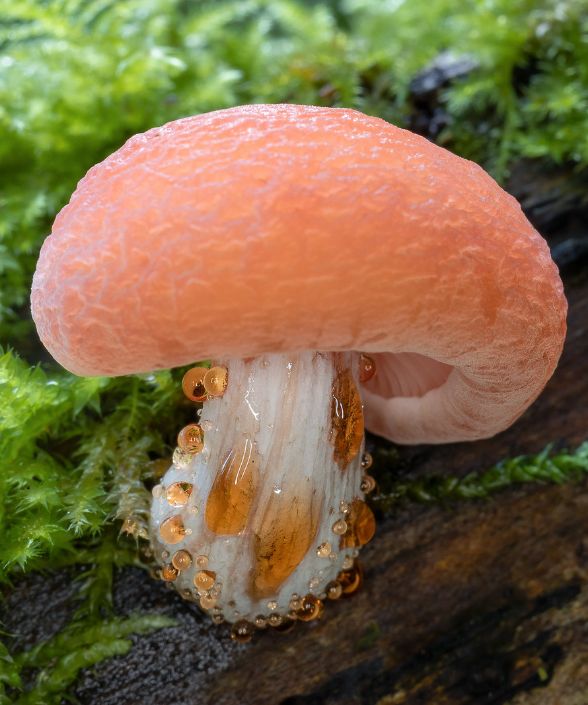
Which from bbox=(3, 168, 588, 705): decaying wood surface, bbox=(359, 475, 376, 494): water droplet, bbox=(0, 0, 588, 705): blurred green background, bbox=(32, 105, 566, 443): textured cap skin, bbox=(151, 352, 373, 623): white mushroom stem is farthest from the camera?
bbox=(0, 0, 588, 705): blurred green background

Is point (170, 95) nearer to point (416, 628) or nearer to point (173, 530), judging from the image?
point (173, 530)

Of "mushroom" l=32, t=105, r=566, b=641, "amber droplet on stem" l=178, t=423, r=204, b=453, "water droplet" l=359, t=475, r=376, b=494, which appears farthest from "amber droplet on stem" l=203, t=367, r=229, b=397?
"water droplet" l=359, t=475, r=376, b=494

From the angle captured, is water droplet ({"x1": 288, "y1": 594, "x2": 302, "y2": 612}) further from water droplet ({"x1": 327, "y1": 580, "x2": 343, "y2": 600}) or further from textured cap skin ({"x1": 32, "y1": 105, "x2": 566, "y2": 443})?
textured cap skin ({"x1": 32, "y1": 105, "x2": 566, "y2": 443})

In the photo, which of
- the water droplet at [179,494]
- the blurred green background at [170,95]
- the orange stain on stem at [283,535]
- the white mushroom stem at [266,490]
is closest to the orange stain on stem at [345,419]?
the white mushroom stem at [266,490]

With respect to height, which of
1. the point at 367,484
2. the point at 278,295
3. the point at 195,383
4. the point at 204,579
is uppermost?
the point at 278,295

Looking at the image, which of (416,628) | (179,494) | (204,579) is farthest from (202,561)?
(416,628)

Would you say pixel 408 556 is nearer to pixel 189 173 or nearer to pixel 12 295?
pixel 189 173

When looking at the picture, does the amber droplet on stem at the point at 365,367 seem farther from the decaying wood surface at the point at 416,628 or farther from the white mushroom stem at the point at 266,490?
the decaying wood surface at the point at 416,628
